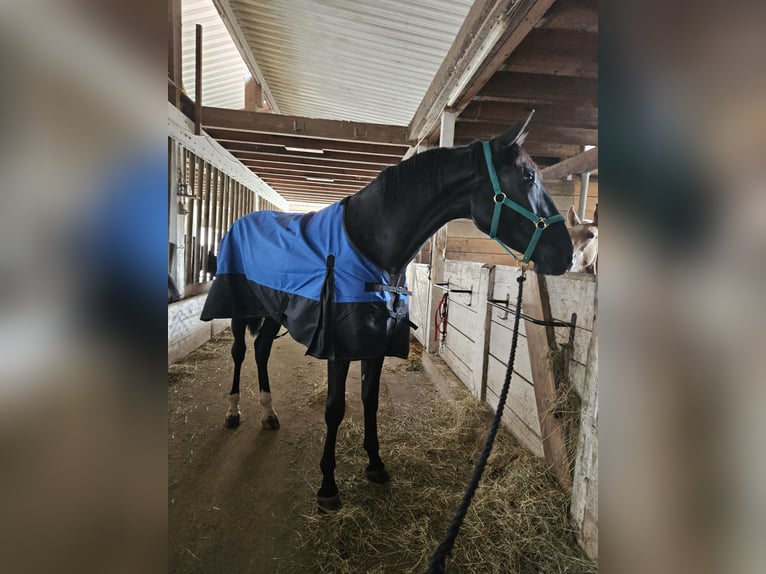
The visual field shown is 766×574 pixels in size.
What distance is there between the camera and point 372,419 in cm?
184

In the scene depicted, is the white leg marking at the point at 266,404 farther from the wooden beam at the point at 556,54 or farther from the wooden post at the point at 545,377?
the wooden beam at the point at 556,54

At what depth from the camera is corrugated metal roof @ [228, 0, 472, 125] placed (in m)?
3.05

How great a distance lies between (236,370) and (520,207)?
2.09 metres

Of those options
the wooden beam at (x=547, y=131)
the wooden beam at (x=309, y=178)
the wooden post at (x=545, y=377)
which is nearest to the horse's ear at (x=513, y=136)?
the wooden post at (x=545, y=377)

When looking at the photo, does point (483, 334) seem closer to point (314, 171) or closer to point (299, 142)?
point (299, 142)

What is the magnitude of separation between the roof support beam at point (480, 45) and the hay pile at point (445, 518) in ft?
6.85

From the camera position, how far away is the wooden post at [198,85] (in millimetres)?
3303

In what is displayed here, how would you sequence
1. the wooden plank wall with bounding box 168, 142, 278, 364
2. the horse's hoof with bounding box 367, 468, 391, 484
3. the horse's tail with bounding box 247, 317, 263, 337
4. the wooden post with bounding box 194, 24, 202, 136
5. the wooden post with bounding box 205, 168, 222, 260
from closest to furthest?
1. the horse's hoof with bounding box 367, 468, 391, 484
2. the horse's tail with bounding box 247, 317, 263, 337
3. the wooden post with bounding box 194, 24, 202, 136
4. the wooden plank wall with bounding box 168, 142, 278, 364
5. the wooden post with bounding box 205, 168, 222, 260

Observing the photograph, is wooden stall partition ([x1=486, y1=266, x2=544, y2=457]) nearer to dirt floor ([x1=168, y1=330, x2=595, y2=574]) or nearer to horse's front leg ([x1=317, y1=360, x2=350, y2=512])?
dirt floor ([x1=168, y1=330, x2=595, y2=574])

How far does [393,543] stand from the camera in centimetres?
141

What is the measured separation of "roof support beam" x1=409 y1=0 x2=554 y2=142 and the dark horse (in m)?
0.64

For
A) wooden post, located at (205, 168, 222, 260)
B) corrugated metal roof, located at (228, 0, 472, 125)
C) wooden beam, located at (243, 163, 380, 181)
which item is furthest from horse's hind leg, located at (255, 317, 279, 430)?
wooden beam, located at (243, 163, 380, 181)

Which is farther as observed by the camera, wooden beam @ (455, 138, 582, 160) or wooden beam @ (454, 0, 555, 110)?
wooden beam @ (455, 138, 582, 160)
